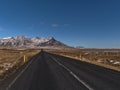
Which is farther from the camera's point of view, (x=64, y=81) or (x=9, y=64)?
(x=9, y=64)

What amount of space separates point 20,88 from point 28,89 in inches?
26.8

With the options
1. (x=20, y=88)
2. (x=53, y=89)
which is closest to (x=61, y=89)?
(x=53, y=89)

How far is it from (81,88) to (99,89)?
2.98ft

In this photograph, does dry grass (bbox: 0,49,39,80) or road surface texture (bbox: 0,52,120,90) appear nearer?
road surface texture (bbox: 0,52,120,90)

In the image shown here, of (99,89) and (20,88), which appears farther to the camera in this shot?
(20,88)

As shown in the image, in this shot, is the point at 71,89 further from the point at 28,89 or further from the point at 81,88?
the point at 28,89

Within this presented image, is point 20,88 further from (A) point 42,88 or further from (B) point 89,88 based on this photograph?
(B) point 89,88

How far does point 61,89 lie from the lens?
1122 cm

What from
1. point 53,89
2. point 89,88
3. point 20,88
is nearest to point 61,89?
point 53,89

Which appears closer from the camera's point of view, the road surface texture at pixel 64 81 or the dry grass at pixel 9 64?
the road surface texture at pixel 64 81

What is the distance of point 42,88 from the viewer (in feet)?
37.9

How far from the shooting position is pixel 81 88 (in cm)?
1137

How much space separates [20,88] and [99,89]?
4.08 meters

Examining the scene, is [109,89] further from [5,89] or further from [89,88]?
[5,89]
